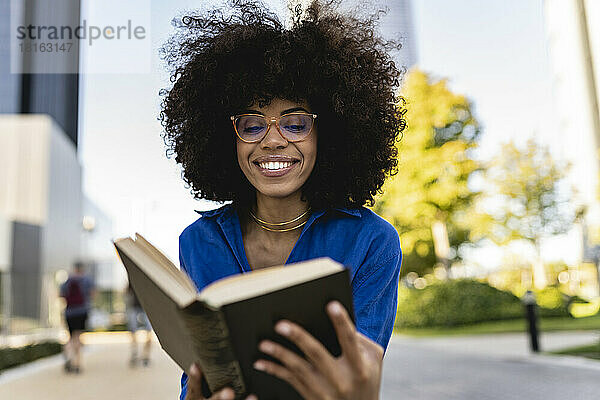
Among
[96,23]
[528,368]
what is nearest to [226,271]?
[96,23]

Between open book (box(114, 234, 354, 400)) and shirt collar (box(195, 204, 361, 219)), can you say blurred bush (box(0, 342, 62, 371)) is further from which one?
open book (box(114, 234, 354, 400))

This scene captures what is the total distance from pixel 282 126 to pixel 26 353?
1138 cm

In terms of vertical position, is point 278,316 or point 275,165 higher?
point 275,165

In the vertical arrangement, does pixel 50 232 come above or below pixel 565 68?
below

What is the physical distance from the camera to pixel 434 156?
1656 cm

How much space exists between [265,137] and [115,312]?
26396 mm

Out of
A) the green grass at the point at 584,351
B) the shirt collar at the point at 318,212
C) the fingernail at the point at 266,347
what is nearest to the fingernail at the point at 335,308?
the fingernail at the point at 266,347

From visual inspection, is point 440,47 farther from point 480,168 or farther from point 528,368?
point 528,368

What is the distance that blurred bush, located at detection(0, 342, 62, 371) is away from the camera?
412 inches

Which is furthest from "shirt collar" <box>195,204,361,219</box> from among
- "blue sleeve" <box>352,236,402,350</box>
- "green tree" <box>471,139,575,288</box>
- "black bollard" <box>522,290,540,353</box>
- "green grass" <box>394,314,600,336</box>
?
"green tree" <box>471,139,575,288</box>

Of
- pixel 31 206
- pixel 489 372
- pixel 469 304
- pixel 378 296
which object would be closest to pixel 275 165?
pixel 378 296

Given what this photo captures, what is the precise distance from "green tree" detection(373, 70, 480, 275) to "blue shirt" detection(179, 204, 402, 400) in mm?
14917

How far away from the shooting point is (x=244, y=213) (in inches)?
62.4

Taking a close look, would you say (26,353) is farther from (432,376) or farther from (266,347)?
(266,347)
